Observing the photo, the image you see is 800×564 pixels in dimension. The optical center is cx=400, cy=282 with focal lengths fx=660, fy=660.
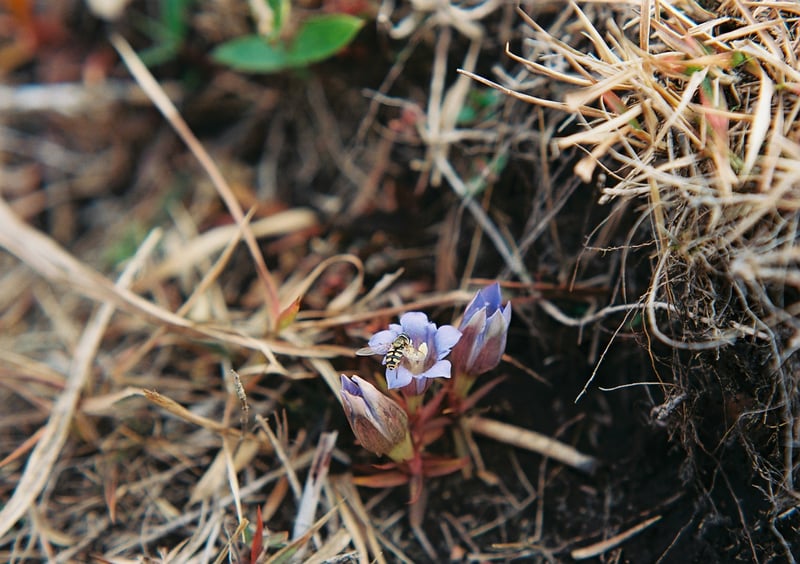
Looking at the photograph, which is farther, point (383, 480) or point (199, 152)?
point (199, 152)

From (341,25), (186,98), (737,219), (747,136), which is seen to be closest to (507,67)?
(341,25)

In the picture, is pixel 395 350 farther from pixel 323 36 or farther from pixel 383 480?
pixel 323 36

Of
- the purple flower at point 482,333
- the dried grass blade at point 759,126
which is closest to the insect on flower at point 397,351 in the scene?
the purple flower at point 482,333

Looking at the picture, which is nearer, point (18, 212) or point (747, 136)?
point (747, 136)

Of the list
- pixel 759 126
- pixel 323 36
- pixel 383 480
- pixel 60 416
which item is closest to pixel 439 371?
pixel 383 480

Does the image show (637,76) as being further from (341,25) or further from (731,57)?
(341,25)

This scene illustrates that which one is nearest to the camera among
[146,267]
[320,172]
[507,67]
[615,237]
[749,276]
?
[749,276]

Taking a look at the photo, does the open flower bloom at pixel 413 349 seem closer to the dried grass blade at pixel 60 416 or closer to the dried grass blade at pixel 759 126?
the dried grass blade at pixel 759 126
